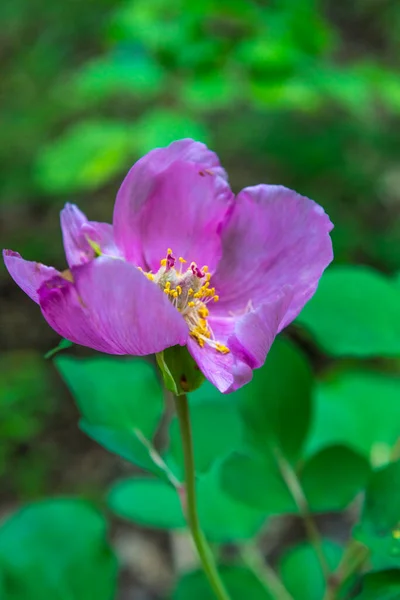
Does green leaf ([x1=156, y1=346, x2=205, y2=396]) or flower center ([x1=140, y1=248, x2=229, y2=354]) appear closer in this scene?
green leaf ([x1=156, y1=346, x2=205, y2=396])

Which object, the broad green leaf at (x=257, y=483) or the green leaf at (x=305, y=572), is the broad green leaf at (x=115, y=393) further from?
the green leaf at (x=305, y=572)

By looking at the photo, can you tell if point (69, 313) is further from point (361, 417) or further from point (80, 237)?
point (361, 417)

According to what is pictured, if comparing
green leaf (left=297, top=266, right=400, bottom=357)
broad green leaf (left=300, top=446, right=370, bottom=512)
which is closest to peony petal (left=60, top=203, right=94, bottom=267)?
green leaf (left=297, top=266, right=400, bottom=357)

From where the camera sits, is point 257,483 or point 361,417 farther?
point 361,417

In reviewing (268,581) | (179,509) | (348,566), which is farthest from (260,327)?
(268,581)

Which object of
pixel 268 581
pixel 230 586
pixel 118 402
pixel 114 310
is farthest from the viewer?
pixel 268 581

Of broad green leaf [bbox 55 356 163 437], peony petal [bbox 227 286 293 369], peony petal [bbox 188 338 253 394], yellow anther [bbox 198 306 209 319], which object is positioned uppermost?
peony petal [bbox 227 286 293 369]

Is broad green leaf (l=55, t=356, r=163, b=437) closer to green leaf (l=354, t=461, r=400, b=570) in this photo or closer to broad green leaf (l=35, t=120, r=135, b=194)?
green leaf (l=354, t=461, r=400, b=570)

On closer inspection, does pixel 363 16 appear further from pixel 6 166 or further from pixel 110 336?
pixel 110 336
